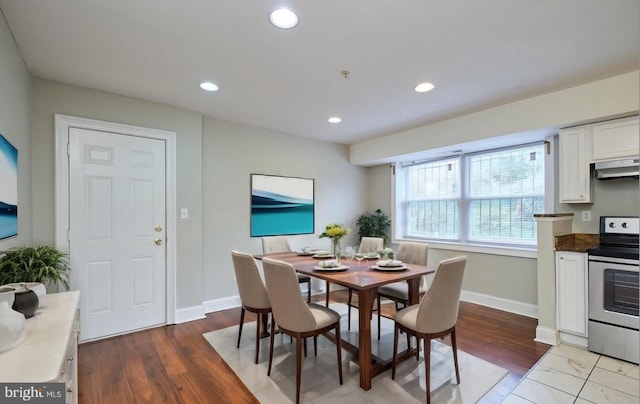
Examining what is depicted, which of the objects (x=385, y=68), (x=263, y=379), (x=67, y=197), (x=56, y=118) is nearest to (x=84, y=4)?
(x=56, y=118)

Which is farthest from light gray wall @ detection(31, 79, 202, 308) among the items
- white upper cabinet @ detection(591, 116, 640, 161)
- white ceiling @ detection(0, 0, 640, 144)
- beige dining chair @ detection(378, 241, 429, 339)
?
white upper cabinet @ detection(591, 116, 640, 161)

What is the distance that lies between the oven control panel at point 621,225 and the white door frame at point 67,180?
14.9 ft

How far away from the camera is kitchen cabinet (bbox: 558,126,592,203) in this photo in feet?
9.47

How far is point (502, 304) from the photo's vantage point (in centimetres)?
385

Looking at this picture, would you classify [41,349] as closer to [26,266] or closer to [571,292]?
[26,266]

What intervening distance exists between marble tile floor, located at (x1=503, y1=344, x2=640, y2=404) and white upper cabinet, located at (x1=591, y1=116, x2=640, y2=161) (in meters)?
1.80

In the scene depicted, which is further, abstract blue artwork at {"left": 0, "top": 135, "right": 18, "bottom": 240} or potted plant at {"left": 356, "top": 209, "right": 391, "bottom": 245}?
potted plant at {"left": 356, "top": 209, "right": 391, "bottom": 245}

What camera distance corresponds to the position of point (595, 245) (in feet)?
9.79

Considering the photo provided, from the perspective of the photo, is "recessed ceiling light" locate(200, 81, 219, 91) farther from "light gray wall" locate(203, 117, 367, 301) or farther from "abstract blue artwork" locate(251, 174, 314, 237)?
"abstract blue artwork" locate(251, 174, 314, 237)

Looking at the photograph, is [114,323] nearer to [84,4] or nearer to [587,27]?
[84,4]

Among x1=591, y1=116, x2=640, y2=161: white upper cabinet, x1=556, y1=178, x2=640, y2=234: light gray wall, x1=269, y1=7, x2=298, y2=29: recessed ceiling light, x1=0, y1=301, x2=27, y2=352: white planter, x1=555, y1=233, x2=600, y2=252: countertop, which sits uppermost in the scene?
x1=269, y1=7, x2=298, y2=29: recessed ceiling light

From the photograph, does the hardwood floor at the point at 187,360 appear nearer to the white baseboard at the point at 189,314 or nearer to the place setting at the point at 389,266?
the white baseboard at the point at 189,314

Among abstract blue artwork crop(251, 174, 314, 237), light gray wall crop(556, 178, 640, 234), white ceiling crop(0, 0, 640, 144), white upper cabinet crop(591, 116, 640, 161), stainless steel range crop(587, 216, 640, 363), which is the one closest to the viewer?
white ceiling crop(0, 0, 640, 144)

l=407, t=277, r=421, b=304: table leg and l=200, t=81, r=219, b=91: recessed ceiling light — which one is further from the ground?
l=200, t=81, r=219, b=91: recessed ceiling light
